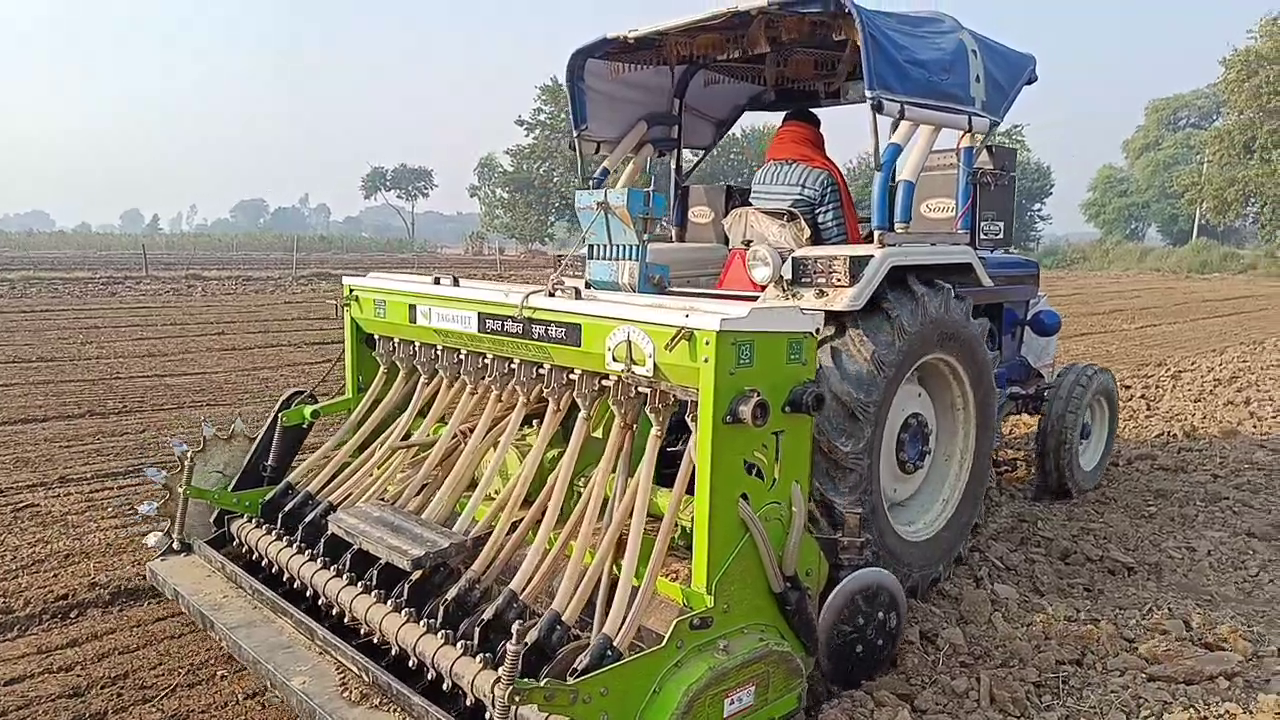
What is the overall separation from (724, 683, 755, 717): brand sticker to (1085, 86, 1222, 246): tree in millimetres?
69354

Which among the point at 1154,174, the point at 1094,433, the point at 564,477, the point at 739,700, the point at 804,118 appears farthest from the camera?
the point at 1154,174

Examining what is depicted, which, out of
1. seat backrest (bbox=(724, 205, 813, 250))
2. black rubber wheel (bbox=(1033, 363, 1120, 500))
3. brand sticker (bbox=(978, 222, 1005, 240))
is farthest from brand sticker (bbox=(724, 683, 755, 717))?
brand sticker (bbox=(978, 222, 1005, 240))

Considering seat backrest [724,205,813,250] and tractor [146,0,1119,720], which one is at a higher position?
seat backrest [724,205,813,250]

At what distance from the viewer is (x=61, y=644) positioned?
4.00 metres

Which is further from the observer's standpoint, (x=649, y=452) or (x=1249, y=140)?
(x=1249, y=140)

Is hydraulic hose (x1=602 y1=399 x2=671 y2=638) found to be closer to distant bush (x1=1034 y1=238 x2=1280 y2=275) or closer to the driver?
the driver

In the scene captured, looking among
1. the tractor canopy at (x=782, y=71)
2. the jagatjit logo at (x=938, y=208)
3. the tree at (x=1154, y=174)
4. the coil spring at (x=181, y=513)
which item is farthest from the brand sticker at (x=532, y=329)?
the tree at (x=1154, y=174)

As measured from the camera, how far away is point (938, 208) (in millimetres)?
5531

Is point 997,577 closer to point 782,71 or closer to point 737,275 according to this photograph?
point 737,275

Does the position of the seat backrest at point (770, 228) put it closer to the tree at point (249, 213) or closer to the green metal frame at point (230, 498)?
the green metal frame at point (230, 498)

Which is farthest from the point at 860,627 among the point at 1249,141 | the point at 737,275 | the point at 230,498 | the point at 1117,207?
the point at 1117,207

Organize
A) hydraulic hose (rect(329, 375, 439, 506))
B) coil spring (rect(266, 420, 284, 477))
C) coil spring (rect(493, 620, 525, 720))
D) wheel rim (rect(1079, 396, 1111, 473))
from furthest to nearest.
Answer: wheel rim (rect(1079, 396, 1111, 473)) → coil spring (rect(266, 420, 284, 477)) → hydraulic hose (rect(329, 375, 439, 506)) → coil spring (rect(493, 620, 525, 720))

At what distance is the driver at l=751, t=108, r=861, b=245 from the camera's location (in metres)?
4.54

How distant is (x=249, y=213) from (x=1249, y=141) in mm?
141234
